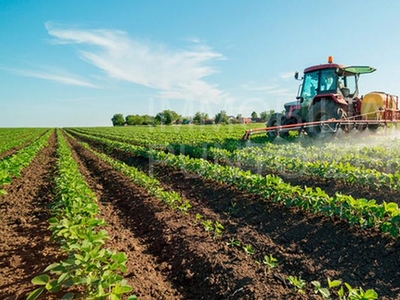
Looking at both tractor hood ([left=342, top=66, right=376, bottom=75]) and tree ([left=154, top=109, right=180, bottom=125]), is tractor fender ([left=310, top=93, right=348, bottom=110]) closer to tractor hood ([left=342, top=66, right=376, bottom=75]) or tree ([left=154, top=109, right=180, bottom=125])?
tractor hood ([left=342, top=66, right=376, bottom=75])

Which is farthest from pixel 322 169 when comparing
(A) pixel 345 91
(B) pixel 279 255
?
(A) pixel 345 91

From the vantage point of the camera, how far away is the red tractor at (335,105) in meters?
10.2

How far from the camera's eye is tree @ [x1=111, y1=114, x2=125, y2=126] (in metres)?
99.8

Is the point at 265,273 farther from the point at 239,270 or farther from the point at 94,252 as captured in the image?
the point at 94,252

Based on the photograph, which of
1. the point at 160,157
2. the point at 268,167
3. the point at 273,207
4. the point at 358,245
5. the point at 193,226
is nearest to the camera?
the point at 358,245

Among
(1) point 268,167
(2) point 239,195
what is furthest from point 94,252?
(1) point 268,167

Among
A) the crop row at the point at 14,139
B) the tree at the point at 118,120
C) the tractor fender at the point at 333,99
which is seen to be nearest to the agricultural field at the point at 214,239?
the tractor fender at the point at 333,99

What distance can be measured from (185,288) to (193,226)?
139 centimetres

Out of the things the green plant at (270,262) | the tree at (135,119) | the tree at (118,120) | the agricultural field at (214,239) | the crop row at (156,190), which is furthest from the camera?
the tree at (118,120)

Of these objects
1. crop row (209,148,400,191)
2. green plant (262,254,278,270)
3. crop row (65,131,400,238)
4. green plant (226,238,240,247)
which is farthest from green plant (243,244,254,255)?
crop row (209,148,400,191)

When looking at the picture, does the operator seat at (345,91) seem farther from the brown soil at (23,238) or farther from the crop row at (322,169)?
the brown soil at (23,238)

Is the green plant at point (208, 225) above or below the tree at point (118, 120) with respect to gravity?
below

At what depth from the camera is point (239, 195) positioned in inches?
224

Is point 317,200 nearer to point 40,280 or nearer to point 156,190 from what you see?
point 156,190
